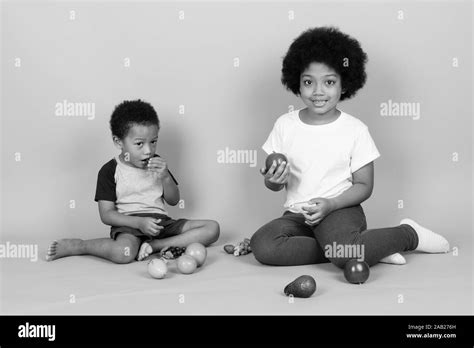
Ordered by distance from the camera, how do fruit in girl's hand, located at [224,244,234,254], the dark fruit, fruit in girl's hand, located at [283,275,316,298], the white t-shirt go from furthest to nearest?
fruit in girl's hand, located at [224,244,234,254], the white t-shirt, the dark fruit, fruit in girl's hand, located at [283,275,316,298]

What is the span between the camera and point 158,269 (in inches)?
136

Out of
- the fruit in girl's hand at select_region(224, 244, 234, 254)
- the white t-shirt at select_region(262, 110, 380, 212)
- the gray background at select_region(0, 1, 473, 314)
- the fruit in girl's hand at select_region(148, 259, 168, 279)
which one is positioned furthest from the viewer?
the gray background at select_region(0, 1, 473, 314)

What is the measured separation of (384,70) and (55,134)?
184 centimetres

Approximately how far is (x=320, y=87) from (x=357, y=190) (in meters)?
0.50

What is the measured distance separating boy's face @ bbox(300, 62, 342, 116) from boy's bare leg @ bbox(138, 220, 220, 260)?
807 mm

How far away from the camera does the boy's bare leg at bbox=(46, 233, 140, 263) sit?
12.4 ft

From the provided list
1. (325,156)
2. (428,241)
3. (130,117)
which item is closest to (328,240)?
(325,156)

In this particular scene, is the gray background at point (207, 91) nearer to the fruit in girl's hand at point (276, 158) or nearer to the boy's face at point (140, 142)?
the boy's face at point (140, 142)

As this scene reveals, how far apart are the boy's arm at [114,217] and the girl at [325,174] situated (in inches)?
24.3

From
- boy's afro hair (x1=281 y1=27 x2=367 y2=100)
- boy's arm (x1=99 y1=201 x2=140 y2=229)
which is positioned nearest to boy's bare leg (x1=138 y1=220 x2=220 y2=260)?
boy's arm (x1=99 y1=201 x2=140 y2=229)

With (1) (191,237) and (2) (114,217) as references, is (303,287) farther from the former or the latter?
(2) (114,217)

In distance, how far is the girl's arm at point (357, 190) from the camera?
3.68 m

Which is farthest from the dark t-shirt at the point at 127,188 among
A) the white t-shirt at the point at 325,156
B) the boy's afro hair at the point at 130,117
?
the white t-shirt at the point at 325,156

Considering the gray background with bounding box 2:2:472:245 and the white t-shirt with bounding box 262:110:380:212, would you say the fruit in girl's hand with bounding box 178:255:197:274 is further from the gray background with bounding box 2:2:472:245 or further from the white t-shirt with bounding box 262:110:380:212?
the gray background with bounding box 2:2:472:245
